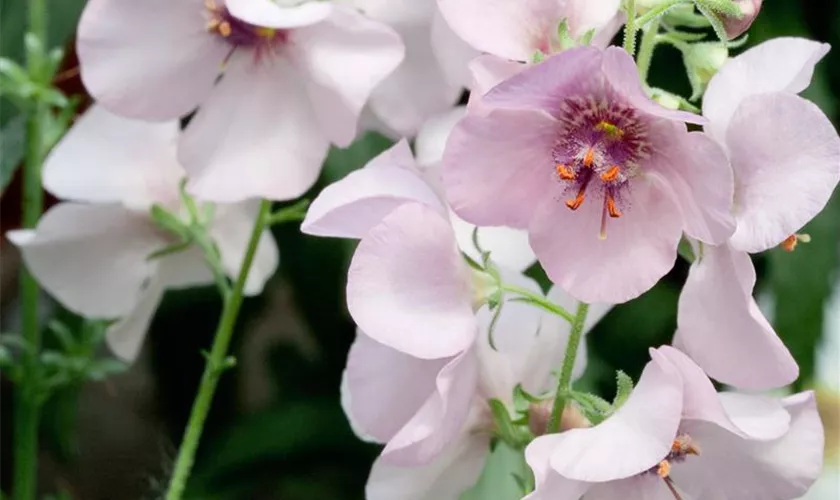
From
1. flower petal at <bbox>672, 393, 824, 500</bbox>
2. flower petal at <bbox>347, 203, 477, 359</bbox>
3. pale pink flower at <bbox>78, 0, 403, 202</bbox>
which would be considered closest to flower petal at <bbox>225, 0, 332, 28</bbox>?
pale pink flower at <bbox>78, 0, 403, 202</bbox>

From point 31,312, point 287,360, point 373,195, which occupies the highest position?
point 373,195

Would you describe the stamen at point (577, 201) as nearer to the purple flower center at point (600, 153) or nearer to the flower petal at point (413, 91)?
the purple flower center at point (600, 153)

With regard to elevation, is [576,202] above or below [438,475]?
above

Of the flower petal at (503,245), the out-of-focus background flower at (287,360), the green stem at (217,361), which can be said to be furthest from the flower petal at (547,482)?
the out-of-focus background flower at (287,360)

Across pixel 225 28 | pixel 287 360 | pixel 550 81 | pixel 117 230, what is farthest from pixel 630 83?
pixel 287 360

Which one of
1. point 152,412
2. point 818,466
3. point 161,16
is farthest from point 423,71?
point 152,412

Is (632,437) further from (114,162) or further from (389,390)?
(114,162)

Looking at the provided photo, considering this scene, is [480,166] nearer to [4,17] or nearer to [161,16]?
[161,16]
